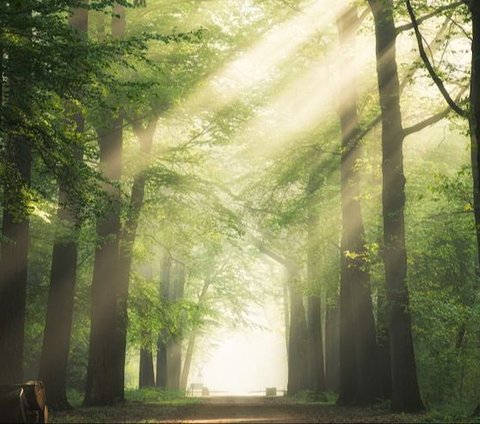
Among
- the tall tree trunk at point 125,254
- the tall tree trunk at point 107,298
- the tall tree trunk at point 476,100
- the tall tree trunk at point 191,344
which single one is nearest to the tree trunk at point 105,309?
the tall tree trunk at point 107,298

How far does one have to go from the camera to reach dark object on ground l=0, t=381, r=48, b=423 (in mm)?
9539

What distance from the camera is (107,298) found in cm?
1753

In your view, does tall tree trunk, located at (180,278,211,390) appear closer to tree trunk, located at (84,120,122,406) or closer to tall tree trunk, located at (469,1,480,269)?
tree trunk, located at (84,120,122,406)

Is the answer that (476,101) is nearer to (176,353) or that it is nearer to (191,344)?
(176,353)

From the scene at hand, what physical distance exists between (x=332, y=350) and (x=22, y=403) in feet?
71.7

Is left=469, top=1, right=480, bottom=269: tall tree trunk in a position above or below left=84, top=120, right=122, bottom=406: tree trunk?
above

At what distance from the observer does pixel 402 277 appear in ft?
48.1

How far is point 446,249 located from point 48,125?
40.2 feet

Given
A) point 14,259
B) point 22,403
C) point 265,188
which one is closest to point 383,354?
point 265,188

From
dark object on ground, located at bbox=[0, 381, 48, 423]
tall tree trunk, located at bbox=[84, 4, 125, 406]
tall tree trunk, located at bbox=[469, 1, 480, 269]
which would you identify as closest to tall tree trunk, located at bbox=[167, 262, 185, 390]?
tall tree trunk, located at bbox=[84, 4, 125, 406]

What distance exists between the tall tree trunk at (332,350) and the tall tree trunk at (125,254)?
38.7ft

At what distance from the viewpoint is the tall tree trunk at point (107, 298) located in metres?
17.3

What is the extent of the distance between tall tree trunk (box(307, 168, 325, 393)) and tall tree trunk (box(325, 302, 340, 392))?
154 centimetres

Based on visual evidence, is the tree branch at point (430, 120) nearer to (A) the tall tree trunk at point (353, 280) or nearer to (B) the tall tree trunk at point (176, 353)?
(A) the tall tree trunk at point (353, 280)
